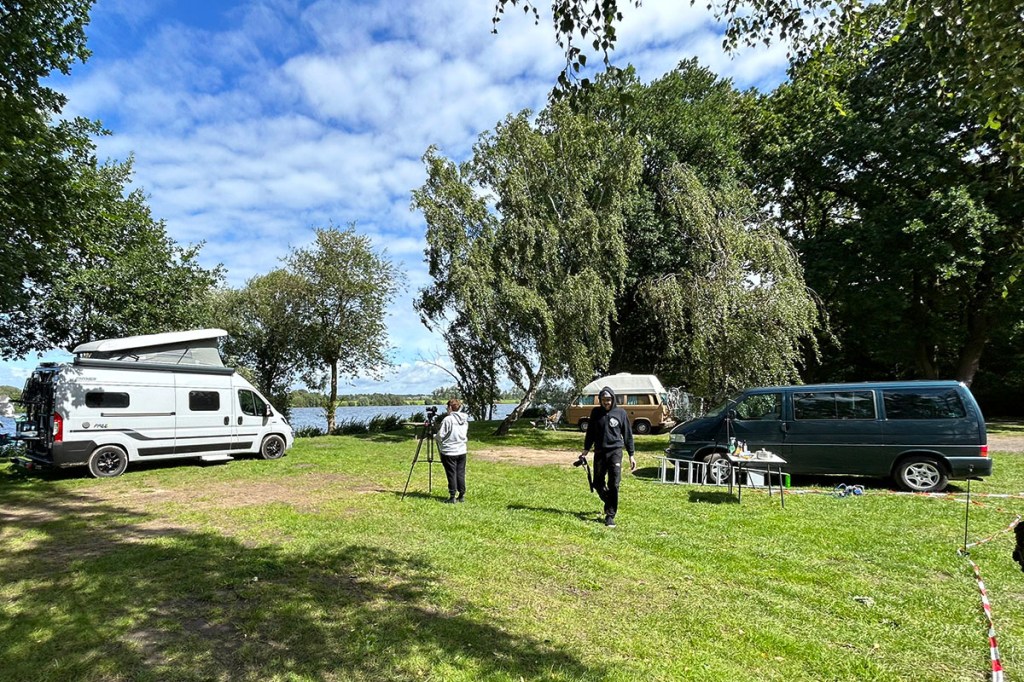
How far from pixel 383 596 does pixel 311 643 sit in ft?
2.91

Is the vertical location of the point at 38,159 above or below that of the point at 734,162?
below

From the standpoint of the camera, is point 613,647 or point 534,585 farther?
point 534,585

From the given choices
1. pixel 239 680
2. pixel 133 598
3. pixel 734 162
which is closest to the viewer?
pixel 239 680

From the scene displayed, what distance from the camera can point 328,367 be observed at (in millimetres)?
26547

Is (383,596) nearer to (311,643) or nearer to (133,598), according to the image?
(311,643)

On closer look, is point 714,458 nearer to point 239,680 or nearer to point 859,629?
point 859,629

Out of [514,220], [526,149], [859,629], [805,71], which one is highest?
[526,149]

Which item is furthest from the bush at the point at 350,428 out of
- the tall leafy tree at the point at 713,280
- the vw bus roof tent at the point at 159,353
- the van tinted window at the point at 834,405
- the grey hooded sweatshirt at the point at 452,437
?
the van tinted window at the point at 834,405

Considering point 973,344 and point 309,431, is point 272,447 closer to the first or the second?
point 309,431

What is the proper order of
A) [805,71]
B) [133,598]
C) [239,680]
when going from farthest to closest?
[805,71], [133,598], [239,680]

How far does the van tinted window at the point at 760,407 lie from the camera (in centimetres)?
1033

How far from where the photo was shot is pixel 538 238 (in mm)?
18703

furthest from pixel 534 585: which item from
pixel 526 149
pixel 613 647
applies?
pixel 526 149

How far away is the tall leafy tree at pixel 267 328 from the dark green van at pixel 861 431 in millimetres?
20660
